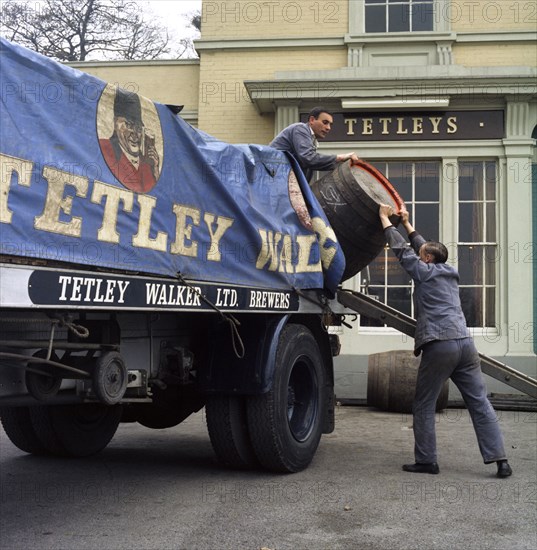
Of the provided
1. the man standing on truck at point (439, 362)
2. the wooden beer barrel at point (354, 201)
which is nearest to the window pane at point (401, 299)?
the wooden beer barrel at point (354, 201)

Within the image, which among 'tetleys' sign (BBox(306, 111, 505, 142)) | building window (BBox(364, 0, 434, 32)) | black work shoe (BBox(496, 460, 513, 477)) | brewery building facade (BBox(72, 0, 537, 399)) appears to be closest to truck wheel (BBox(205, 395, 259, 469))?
black work shoe (BBox(496, 460, 513, 477))

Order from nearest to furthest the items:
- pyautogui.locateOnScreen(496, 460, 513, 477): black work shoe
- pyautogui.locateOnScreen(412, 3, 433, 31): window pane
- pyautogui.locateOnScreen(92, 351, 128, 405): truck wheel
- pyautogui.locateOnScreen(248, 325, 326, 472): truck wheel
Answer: pyautogui.locateOnScreen(92, 351, 128, 405): truck wheel, pyautogui.locateOnScreen(248, 325, 326, 472): truck wheel, pyautogui.locateOnScreen(496, 460, 513, 477): black work shoe, pyautogui.locateOnScreen(412, 3, 433, 31): window pane

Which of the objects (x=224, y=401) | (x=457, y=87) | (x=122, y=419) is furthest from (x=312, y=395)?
(x=457, y=87)

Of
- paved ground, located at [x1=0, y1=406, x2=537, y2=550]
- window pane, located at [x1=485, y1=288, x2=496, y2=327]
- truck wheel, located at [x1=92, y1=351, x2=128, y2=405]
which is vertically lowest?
paved ground, located at [x1=0, y1=406, x2=537, y2=550]

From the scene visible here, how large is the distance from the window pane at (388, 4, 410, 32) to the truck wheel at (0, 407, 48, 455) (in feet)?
29.0

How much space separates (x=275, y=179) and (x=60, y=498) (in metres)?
2.76

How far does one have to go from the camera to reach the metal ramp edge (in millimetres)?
6793

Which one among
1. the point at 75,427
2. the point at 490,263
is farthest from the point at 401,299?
the point at 75,427

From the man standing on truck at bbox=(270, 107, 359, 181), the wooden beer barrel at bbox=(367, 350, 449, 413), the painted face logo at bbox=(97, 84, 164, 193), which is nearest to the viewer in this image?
the painted face logo at bbox=(97, 84, 164, 193)

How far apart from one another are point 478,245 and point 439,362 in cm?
624

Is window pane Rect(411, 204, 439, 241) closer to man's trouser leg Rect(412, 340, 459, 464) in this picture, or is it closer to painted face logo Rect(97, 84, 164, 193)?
man's trouser leg Rect(412, 340, 459, 464)

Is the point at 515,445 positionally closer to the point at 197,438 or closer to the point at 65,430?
the point at 197,438

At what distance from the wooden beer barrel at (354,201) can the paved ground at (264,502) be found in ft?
6.32

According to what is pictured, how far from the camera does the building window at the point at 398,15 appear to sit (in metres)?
12.5
